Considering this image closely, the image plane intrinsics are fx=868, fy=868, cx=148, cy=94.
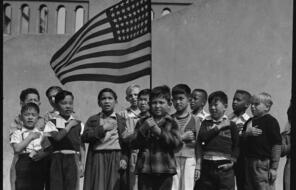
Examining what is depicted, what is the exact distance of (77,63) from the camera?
28.9 ft

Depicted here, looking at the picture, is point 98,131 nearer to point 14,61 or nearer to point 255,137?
Answer: point 255,137

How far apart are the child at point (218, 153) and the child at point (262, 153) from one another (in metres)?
0.30

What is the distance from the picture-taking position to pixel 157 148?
846 centimetres

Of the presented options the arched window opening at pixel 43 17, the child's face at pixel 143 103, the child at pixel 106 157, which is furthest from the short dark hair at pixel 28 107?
Result: the arched window opening at pixel 43 17

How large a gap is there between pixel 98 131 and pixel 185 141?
3.04 feet

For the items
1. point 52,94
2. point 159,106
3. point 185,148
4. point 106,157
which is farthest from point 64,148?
point 159,106

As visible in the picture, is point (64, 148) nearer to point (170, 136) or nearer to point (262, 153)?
point (170, 136)

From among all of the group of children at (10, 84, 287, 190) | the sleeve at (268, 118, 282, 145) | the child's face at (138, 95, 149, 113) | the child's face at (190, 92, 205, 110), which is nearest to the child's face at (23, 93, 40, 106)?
the group of children at (10, 84, 287, 190)

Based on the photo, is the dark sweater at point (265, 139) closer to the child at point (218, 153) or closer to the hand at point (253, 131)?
the hand at point (253, 131)

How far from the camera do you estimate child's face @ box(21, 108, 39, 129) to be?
9328 mm

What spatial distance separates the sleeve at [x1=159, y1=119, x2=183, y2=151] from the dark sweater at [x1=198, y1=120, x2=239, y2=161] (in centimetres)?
43

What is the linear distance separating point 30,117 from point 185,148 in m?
1.70

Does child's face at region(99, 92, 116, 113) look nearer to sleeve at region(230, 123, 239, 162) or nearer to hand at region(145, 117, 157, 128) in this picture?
hand at region(145, 117, 157, 128)

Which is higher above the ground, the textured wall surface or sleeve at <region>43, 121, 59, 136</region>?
the textured wall surface
